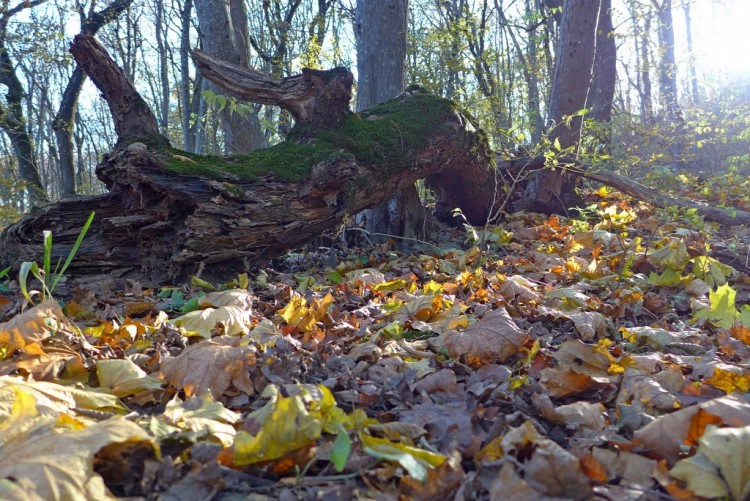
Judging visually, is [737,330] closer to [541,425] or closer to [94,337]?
[541,425]

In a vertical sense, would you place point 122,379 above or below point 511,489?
above

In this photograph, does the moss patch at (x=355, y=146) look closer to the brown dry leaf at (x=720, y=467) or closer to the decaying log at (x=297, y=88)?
the decaying log at (x=297, y=88)

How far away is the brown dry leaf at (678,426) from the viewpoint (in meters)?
1.16

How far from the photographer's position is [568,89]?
591cm

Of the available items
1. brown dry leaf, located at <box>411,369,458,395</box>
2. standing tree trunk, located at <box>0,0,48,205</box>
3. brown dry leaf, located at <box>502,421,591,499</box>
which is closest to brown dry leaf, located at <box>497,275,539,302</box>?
brown dry leaf, located at <box>411,369,458,395</box>

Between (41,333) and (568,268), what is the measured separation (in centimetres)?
301

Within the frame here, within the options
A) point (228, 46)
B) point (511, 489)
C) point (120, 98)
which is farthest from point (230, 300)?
point (228, 46)

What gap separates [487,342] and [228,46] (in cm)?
640

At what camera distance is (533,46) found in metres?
15.9

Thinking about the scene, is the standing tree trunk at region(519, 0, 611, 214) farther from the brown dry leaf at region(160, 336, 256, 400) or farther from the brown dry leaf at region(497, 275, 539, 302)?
the brown dry leaf at region(160, 336, 256, 400)

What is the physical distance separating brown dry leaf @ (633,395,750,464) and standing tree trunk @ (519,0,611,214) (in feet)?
16.1

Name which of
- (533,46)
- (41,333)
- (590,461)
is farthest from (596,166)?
(533,46)

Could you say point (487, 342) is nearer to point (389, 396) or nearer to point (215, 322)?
point (389, 396)

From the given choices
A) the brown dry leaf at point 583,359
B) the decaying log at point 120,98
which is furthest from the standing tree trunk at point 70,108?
the brown dry leaf at point 583,359
